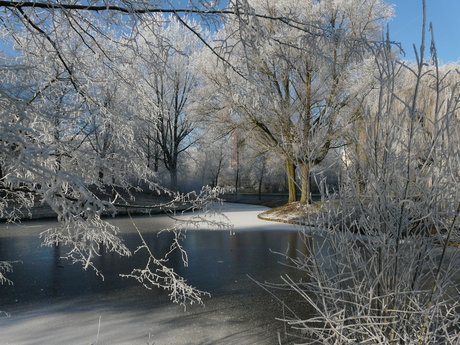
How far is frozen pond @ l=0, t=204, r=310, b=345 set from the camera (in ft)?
11.5

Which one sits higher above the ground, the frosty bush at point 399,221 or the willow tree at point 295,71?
the willow tree at point 295,71

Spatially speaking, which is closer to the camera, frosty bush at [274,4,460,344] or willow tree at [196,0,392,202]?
frosty bush at [274,4,460,344]

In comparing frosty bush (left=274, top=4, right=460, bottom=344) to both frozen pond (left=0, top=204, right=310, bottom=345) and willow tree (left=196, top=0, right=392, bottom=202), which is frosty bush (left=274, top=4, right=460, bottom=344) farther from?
frozen pond (left=0, top=204, right=310, bottom=345)

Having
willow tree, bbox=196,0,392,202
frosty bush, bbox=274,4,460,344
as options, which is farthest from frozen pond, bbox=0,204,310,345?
frosty bush, bbox=274,4,460,344

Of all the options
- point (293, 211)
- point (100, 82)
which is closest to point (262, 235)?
point (293, 211)

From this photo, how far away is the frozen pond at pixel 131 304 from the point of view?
3.51 meters

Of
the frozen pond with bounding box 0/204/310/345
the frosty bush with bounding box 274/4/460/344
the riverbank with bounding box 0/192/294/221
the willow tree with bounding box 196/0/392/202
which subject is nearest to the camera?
the frosty bush with bounding box 274/4/460/344

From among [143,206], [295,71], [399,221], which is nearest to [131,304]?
[143,206]

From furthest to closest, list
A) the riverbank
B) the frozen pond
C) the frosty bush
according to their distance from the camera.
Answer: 1. the frozen pond
2. the riverbank
3. the frosty bush

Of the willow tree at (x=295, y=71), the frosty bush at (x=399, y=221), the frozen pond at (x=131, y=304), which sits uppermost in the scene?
the willow tree at (x=295, y=71)

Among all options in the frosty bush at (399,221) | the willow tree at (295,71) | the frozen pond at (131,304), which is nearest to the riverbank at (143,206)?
the frozen pond at (131,304)

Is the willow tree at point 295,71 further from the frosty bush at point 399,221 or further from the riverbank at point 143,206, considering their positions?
the riverbank at point 143,206

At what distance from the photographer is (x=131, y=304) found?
4.39 m

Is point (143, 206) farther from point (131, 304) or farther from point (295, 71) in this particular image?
point (131, 304)
